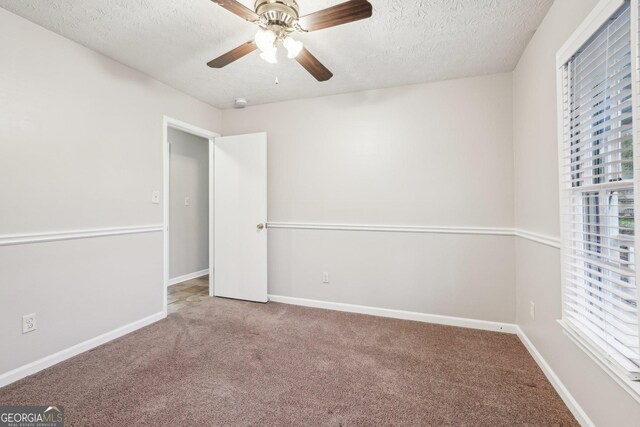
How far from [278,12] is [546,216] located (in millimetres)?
2150

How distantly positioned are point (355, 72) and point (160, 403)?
293 cm

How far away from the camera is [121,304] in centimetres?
248

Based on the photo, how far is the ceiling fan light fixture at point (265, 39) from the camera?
1.53 metres

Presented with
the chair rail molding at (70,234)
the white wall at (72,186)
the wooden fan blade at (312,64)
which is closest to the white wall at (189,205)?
the white wall at (72,186)

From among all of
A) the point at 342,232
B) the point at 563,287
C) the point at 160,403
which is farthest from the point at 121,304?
the point at 563,287

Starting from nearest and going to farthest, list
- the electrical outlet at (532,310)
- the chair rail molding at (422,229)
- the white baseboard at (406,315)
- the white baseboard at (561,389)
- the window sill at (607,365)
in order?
the window sill at (607,365) < the white baseboard at (561,389) < the electrical outlet at (532,310) < the chair rail molding at (422,229) < the white baseboard at (406,315)

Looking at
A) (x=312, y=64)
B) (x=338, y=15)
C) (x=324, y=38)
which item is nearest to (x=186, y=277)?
(x=312, y=64)

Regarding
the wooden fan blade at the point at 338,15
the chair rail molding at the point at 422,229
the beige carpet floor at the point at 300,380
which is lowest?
the beige carpet floor at the point at 300,380

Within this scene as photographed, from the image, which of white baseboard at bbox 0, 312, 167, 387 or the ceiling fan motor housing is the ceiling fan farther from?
white baseboard at bbox 0, 312, 167, 387

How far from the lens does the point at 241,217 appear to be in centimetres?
341

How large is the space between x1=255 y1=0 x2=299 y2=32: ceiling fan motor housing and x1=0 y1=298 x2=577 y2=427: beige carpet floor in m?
2.21

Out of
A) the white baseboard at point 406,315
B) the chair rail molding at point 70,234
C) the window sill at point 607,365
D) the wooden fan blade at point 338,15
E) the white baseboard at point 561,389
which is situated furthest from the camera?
the white baseboard at point 406,315

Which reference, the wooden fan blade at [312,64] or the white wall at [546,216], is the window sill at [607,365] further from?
the wooden fan blade at [312,64]

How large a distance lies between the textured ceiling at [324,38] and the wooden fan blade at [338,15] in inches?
12.7
